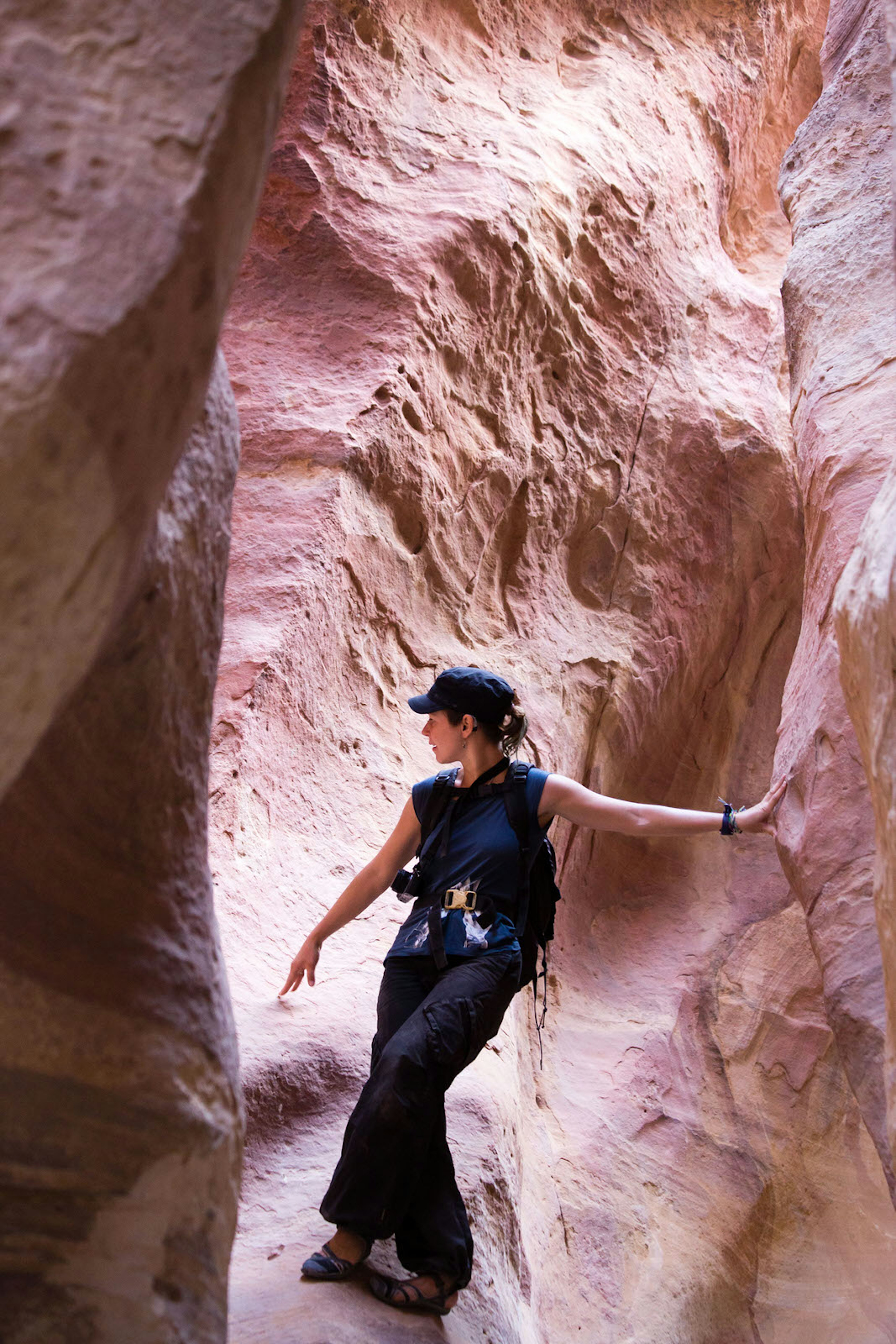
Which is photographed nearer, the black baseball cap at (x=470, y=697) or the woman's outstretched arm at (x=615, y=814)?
the woman's outstretched arm at (x=615, y=814)

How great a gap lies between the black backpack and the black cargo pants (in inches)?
4.9

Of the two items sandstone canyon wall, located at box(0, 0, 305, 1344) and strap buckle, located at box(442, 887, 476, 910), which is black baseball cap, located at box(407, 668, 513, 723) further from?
sandstone canyon wall, located at box(0, 0, 305, 1344)

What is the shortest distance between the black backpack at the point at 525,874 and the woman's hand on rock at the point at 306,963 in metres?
0.33

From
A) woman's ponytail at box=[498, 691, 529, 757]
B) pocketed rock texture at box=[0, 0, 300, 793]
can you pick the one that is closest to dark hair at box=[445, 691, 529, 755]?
woman's ponytail at box=[498, 691, 529, 757]

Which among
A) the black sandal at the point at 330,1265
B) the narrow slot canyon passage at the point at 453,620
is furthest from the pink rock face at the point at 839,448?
the black sandal at the point at 330,1265

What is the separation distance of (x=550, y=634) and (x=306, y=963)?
253 centimetres

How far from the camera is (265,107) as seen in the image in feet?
4.30

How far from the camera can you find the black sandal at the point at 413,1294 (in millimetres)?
2309

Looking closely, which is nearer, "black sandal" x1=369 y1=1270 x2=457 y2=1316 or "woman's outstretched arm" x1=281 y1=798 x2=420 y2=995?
"black sandal" x1=369 y1=1270 x2=457 y2=1316

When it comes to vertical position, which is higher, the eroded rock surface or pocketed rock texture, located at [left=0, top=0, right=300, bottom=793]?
pocketed rock texture, located at [left=0, top=0, right=300, bottom=793]

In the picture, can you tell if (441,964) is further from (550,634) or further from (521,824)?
(550,634)

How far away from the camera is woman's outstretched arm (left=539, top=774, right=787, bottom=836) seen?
2580 millimetres

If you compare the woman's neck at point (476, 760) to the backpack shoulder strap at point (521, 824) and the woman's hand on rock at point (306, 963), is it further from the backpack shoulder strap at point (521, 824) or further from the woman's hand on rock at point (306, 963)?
the woman's hand on rock at point (306, 963)

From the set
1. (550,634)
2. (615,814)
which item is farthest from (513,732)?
(550,634)
